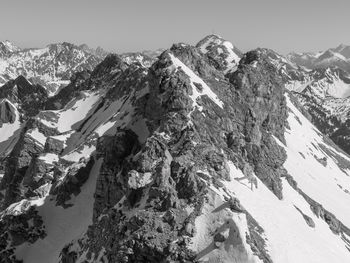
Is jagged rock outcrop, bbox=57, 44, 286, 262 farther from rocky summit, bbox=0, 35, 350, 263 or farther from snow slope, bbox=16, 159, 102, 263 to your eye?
snow slope, bbox=16, 159, 102, 263

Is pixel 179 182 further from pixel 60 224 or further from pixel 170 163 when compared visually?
pixel 60 224

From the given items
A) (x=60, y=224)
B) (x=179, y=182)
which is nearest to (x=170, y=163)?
(x=179, y=182)

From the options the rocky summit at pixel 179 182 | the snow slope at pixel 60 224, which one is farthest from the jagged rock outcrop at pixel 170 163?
the snow slope at pixel 60 224

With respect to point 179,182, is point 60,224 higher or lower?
lower

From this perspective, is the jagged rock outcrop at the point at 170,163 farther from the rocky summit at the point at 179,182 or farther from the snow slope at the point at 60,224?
the snow slope at the point at 60,224

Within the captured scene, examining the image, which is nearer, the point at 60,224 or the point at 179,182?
the point at 179,182

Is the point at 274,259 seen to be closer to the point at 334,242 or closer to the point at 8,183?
the point at 334,242

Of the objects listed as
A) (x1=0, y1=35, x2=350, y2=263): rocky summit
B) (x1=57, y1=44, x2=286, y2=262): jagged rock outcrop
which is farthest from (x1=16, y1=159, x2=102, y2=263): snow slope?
(x1=57, y1=44, x2=286, y2=262): jagged rock outcrop

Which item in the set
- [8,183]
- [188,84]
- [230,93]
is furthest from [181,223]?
[8,183]
